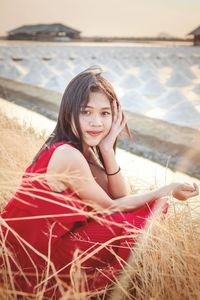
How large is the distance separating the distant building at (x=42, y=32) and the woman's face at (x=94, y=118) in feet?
83.3

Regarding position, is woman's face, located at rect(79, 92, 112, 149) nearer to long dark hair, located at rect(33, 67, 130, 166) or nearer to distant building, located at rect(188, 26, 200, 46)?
long dark hair, located at rect(33, 67, 130, 166)

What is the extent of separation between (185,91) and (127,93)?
4.12 feet

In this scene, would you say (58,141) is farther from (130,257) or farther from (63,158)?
(130,257)

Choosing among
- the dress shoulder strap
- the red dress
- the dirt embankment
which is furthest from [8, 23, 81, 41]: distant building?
the red dress

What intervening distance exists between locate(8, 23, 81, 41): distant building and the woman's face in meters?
25.4

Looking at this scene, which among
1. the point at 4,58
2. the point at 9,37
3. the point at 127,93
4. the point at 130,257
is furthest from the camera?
the point at 9,37

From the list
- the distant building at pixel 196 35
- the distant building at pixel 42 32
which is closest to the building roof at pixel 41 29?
the distant building at pixel 42 32

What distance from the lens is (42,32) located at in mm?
26562

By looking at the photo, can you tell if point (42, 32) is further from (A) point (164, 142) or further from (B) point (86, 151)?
(B) point (86, 151)

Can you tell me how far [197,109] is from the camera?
6668 mm

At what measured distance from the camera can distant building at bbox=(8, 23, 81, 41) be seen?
2625 centimetres

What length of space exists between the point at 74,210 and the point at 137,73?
36.4 feet

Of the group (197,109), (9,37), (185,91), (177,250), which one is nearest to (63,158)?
(177,250)

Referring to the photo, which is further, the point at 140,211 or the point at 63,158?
the point at 140,211
